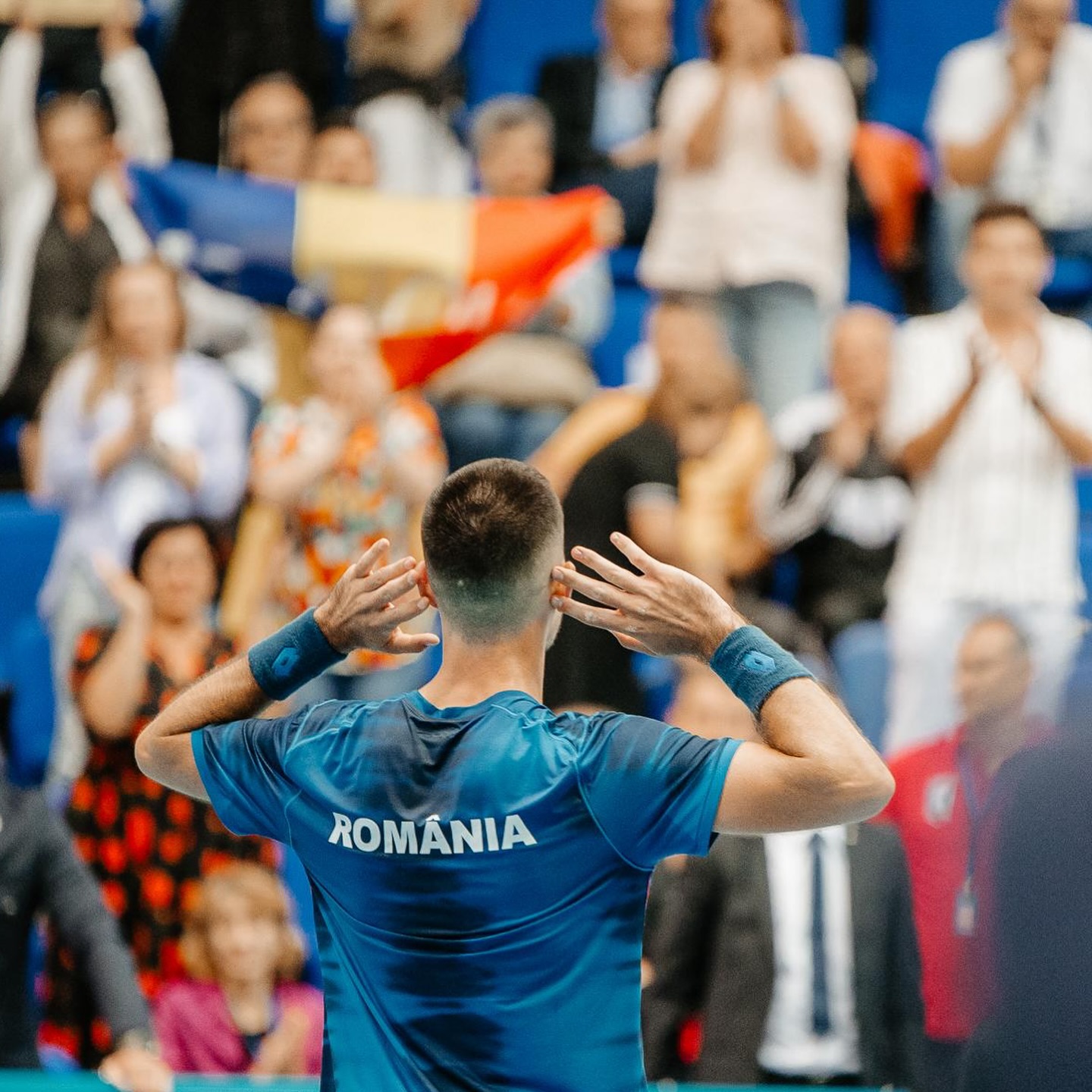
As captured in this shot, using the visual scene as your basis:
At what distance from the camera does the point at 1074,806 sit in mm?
1955

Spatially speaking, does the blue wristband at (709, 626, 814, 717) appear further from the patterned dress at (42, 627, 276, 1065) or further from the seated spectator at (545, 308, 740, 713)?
the seated spectator at (545, 308, 740, 713)

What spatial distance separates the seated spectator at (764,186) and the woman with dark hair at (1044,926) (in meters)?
4.99

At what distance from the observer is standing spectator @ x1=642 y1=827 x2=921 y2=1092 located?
474cm

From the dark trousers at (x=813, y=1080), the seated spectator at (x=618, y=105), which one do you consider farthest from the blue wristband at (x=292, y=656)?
the seated spectator at (x=618, y=105)

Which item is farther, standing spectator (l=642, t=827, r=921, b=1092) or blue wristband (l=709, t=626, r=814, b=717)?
standing spectator (l=642, t=827, r=921, b=1092)

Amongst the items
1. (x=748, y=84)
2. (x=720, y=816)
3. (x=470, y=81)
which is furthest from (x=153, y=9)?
(x=720, y=816)

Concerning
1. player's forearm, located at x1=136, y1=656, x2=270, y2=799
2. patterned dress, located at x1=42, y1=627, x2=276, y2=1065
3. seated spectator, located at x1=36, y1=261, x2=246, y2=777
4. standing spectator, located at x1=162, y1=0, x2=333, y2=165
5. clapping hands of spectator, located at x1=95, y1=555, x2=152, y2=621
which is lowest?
patterned dress, located at x1=42, y1=627, x2=276, y2=1065

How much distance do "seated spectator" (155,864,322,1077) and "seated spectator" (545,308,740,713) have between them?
132 cm

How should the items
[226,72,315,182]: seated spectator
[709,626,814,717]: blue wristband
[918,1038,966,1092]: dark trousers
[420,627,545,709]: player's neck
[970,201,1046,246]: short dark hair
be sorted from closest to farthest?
[709,626,814,717]: blue wristband < [420,627,545,709]: player's neck < [918,1038,966,1092]: dark trousers < [970,201,1046,246]: short dark hair < [226,72,315,182]: seated spectator

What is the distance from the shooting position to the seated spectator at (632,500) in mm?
6098

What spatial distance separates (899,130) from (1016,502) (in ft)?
10.5

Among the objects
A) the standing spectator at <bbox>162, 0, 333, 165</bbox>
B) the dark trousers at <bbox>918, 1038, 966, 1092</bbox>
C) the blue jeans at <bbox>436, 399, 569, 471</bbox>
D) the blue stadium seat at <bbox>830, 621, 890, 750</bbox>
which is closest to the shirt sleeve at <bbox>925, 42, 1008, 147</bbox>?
the blue jeans at <bbox>436, 399, 569, 471</bbox>

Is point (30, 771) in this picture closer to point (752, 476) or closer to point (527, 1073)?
point (752, 476)

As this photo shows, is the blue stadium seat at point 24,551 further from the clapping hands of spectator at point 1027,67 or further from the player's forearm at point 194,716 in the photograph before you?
the player's forearm at point 194,716
